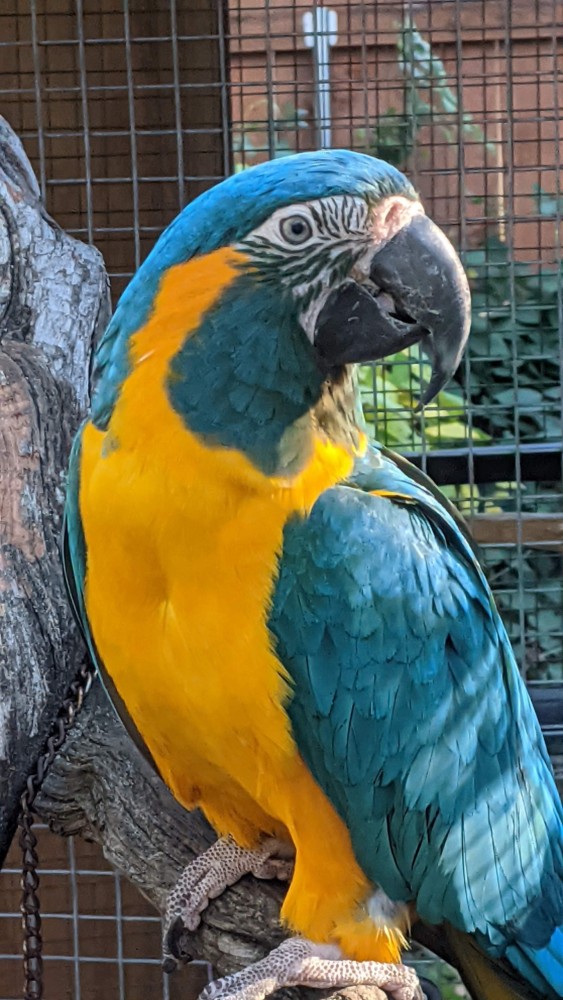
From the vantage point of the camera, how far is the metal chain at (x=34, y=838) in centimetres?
117

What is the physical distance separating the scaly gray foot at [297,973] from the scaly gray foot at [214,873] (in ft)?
0.35

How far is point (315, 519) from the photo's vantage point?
0.98m

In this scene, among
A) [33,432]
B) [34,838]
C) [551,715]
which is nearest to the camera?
[34,838]

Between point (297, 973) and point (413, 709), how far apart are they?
0.89 feet

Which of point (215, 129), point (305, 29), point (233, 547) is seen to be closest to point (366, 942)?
point (233, 547)

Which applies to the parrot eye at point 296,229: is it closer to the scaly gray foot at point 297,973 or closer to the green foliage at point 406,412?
the scaly gray foot at point 297,973

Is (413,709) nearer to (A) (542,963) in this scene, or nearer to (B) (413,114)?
(A) (542,963)

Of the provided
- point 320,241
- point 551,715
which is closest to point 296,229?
point 320,241

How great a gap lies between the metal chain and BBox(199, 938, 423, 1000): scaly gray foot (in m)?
0.23

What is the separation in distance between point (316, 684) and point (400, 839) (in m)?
0.18

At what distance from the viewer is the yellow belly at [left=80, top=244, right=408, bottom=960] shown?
97 cm

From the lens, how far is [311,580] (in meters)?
0.98

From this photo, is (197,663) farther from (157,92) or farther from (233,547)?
(157,92)

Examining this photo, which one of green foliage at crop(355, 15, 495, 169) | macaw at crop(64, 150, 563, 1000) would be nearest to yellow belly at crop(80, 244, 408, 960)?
macaw at crop(64, 150, 563, 1000)
